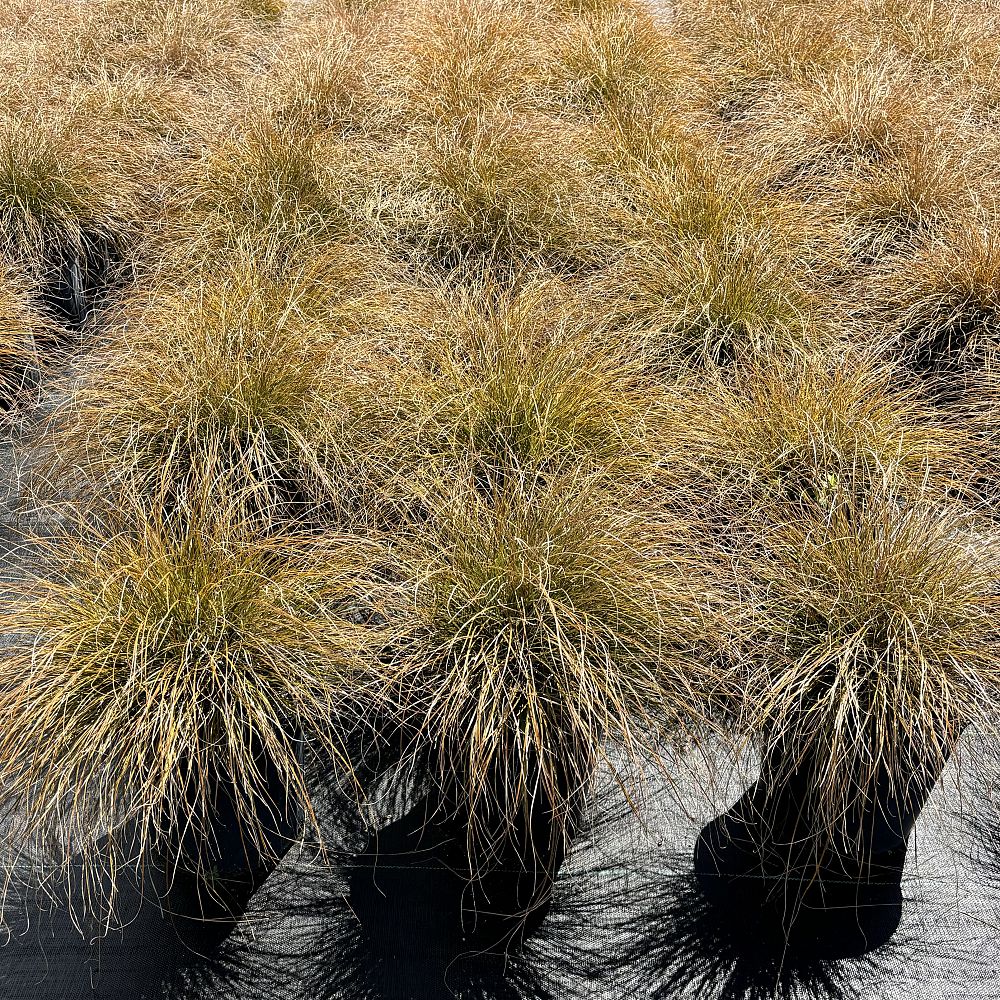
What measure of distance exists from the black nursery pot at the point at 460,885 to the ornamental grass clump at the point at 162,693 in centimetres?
20

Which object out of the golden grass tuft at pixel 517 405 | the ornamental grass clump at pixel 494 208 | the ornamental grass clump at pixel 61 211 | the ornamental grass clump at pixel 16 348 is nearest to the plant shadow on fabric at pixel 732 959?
the golden grass tuft at pixel 517 405

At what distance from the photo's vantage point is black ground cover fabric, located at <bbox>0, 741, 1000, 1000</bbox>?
1495 mm

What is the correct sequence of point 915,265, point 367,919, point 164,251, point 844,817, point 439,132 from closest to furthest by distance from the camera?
point 844,817
point 367,919
point 915,265
point 164,251
point 439,132

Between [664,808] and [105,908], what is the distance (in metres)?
0.97

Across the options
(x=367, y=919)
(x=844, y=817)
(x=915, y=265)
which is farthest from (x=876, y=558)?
(x=915, y=265)

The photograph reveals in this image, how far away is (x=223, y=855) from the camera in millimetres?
1536

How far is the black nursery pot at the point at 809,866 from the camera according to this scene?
5.04ft

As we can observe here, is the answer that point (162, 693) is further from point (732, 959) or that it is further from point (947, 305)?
point (947, 305)

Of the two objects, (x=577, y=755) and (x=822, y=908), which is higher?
(x=577, y=755)

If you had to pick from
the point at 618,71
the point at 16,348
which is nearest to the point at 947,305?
the point at 618,71

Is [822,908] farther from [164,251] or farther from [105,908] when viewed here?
[164,251]

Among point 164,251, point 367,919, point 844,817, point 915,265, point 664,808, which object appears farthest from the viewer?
point 164,251

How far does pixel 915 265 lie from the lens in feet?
8.59

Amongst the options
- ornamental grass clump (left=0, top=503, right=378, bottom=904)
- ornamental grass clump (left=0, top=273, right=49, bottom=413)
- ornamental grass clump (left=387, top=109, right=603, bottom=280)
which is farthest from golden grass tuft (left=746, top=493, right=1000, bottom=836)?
ornamental grass clump (left=0, top=273, right=49, bottom=413)
